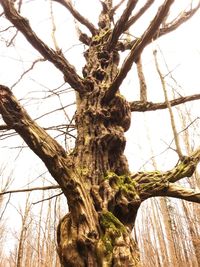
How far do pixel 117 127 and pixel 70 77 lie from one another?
2.11 feet

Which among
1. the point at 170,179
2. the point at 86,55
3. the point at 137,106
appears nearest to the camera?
the point at 170,179

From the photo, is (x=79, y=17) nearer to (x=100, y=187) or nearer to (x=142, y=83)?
(x=142, y=83)

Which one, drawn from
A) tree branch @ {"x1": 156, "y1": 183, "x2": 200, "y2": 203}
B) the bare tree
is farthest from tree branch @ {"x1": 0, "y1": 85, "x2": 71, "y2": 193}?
tree branch @ {"x1": 156, "y1": 183, "x2": 200, "y2": 203}

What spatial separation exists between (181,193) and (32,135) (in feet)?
3.86

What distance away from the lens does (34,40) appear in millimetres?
2289

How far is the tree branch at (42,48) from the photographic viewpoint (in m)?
2.10

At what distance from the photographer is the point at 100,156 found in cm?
234

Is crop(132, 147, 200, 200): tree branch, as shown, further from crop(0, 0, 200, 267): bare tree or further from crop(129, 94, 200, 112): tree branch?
crop(129, 94, 200, 112): tree branch

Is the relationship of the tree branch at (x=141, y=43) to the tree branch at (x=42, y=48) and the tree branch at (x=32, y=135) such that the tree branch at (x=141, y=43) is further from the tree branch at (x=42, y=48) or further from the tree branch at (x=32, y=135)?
the tree branch at (x=32, y=135)

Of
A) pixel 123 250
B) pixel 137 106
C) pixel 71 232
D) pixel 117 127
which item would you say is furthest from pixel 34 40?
pixel 123 250

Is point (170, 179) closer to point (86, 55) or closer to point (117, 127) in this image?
point (117, 127)

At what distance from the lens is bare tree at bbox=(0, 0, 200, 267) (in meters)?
1.73

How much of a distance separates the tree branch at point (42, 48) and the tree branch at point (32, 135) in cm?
71

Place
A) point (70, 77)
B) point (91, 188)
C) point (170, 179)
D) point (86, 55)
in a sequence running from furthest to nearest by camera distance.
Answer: point (86, 55) → point (70, 77) → point (170, 179) → point (91, 188)
